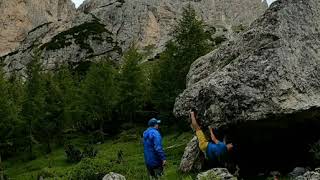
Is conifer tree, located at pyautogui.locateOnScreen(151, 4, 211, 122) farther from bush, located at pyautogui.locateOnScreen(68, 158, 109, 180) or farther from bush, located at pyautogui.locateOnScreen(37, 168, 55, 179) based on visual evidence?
bush, located at pyautogui.locateOnScreen(37, 168, 55, 179)

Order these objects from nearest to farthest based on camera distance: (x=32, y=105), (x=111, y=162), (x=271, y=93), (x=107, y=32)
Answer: (x=271, y=93)
(x=111, y=162)
(x=32, y=105)
(x=107, y=32)

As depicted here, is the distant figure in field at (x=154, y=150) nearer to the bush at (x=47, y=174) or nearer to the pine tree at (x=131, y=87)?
the bush at (x=47, y=174)

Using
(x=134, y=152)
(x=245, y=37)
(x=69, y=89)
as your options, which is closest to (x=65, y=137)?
(x=69, y=89)

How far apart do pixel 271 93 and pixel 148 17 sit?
114896 mm

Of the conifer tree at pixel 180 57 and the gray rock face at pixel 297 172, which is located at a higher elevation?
the conifer tree at pixel 180 57

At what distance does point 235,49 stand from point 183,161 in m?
5.51

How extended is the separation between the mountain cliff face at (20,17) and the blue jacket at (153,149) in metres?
133

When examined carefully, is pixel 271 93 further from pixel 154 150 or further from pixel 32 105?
pixel 32 105

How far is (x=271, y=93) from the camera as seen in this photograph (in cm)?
1844

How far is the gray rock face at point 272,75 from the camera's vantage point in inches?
725

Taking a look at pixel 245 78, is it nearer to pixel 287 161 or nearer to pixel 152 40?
pixel 287 161

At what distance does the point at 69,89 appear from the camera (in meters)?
57.2

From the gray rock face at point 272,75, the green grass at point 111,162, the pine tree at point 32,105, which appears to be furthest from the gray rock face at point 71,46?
the gray rock face at point 272,75

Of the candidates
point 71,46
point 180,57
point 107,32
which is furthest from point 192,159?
point 107,32
